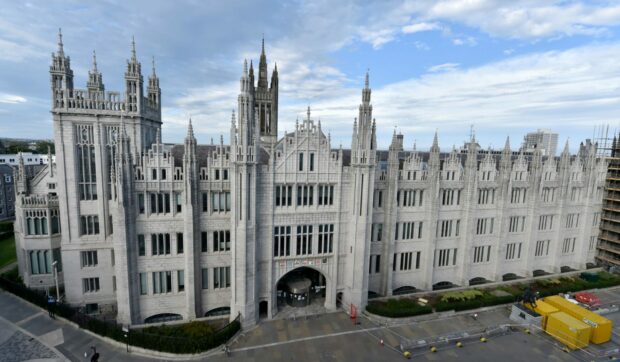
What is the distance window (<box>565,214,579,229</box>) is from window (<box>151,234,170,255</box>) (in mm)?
61587

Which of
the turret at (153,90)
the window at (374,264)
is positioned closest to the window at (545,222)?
the window at (374,264)

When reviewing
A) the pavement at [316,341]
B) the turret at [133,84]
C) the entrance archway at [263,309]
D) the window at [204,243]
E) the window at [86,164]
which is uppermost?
the turret at [133,84]

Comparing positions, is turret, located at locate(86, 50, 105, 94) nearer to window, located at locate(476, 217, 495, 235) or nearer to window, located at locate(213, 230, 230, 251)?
window, located at locate(213, 230, 230, 251)

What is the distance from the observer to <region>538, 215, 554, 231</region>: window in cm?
5034

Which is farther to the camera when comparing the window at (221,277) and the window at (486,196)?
the window at (486,196)

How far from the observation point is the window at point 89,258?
37125mm

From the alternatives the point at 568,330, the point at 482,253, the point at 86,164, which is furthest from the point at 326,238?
the point at 86,164

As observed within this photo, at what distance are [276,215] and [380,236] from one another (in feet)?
50.1

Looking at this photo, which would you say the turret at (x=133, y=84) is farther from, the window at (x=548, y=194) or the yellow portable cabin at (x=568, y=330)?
the window at (x=548, y=194)

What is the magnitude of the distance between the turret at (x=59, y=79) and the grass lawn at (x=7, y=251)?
115 ft

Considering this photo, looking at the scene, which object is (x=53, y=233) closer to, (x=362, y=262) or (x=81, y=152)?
(x=81, y=152)

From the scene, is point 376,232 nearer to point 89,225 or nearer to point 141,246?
point 141,246

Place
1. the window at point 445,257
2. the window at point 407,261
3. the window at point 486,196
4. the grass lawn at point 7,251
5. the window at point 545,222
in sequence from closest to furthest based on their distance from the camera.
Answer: the window at point 407,261
the window at point 445,257
the window at point 486,196
the window at point 545,222
the grass lawn at point 7,251

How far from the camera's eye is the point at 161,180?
1330 inches
